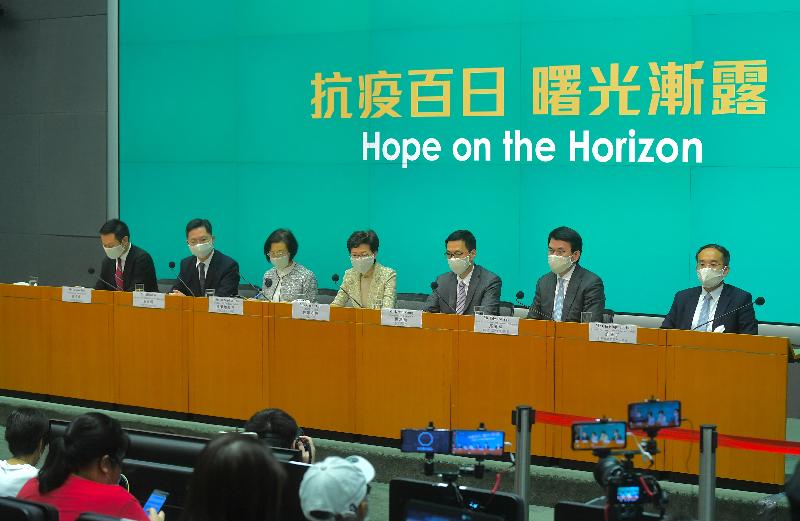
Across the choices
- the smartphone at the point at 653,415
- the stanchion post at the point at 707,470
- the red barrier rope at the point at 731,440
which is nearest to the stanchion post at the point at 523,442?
the red barrier rope at the point at 731,440

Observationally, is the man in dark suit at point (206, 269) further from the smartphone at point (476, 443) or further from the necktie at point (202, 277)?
the smartphone at point (476, 443)

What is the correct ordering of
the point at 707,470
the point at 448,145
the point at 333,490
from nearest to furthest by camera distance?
the point at 333,490, the point at 707,470, the point at 448,145

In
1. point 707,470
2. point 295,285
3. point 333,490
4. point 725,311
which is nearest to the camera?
point 333,490

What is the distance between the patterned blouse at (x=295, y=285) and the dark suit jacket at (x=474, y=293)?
91 centimetres

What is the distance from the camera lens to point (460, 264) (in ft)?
22.0

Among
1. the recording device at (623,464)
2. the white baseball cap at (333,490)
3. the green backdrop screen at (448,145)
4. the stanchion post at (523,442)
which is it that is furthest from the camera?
the green backdrop screen at (448,145)

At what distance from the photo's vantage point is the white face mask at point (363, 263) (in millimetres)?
7141

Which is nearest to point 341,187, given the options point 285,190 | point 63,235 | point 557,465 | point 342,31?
point 285,190

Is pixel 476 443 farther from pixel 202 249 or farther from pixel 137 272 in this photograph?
pixel 137 272

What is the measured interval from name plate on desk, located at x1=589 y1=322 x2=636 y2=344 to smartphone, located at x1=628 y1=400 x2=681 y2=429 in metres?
1.99

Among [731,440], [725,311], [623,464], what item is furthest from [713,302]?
[623,464]

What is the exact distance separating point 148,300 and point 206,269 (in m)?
0.69

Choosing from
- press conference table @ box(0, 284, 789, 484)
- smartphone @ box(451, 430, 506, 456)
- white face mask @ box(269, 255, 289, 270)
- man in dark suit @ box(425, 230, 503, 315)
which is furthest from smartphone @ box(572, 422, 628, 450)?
white face mask @ box(269, 255, 289, 270)

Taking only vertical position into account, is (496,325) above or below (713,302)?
below
